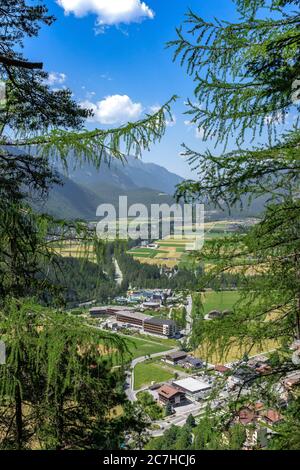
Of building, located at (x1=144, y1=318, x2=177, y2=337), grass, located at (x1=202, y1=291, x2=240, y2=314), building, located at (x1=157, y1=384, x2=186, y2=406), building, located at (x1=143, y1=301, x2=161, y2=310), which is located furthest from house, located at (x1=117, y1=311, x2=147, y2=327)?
building, located at (x1=157, y1=384, x2=186, y2=406)

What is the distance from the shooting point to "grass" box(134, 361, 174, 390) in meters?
41.0

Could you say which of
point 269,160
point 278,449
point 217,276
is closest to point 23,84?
point 269,160

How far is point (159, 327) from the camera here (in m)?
64.0

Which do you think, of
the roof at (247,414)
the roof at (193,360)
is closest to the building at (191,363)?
the roof at (193,360)

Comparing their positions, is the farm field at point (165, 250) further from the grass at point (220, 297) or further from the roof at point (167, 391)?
the roof at point (167, 391)

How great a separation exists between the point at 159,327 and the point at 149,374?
67.8 ft

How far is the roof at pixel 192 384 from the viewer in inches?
1539

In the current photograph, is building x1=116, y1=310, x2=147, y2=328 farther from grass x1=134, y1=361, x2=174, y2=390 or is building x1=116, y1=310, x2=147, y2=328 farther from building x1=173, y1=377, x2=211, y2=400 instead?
building x1=173, y1=377, x2=211, y2=400

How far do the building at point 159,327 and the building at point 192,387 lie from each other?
2077 centimetres

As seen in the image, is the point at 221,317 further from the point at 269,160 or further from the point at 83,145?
the point at 83,145

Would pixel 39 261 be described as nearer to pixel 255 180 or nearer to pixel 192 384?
pixel 255 180

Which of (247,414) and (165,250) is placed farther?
(165,250)

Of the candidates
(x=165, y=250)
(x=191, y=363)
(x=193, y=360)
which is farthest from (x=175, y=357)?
(x=165, y=250)

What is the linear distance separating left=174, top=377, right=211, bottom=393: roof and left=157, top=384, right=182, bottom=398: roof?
2106 mm
